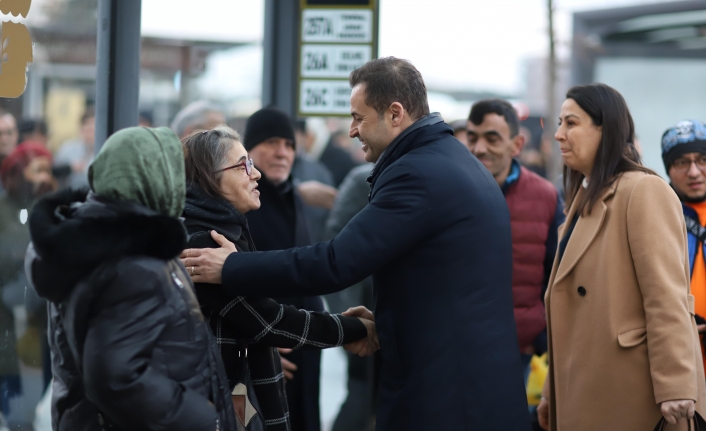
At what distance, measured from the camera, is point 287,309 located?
3.19 m

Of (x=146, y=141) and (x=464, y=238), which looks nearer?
(x=146, y=141)

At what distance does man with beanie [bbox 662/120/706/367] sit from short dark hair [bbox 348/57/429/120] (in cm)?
163

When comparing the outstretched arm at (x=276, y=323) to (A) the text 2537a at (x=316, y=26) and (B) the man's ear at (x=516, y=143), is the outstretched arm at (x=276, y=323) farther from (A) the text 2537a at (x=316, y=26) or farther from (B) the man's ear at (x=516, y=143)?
(A) the text 2537a at (x=316, y=26)

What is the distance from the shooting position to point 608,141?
348 cm

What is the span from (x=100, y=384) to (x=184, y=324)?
277 mm

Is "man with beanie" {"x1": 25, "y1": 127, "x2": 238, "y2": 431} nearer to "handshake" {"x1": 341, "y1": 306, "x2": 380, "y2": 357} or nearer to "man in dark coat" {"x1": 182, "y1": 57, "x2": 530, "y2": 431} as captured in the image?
"man in dark coat" {"x1": 182, "y1": 57, "x2": 530, "y2": 431}

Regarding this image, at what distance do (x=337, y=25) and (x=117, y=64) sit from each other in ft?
7.74

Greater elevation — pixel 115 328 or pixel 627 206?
pixel 627 206

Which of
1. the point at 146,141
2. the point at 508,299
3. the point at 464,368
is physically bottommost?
the point at 464,368

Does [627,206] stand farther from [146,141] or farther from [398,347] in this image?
[146,141]

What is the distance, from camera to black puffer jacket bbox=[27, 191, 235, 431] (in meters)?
2.23

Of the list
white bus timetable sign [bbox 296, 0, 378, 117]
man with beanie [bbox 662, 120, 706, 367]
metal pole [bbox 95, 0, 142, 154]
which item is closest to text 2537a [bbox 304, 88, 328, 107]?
white bus timetable sign [bbox 296, 0, 378, 117]

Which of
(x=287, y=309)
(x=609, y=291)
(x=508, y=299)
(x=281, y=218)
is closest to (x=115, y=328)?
(x=287, y=309)

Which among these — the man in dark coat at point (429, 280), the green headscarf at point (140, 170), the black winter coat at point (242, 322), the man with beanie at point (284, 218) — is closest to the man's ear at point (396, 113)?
the man in dark coat at point (429, 280)
